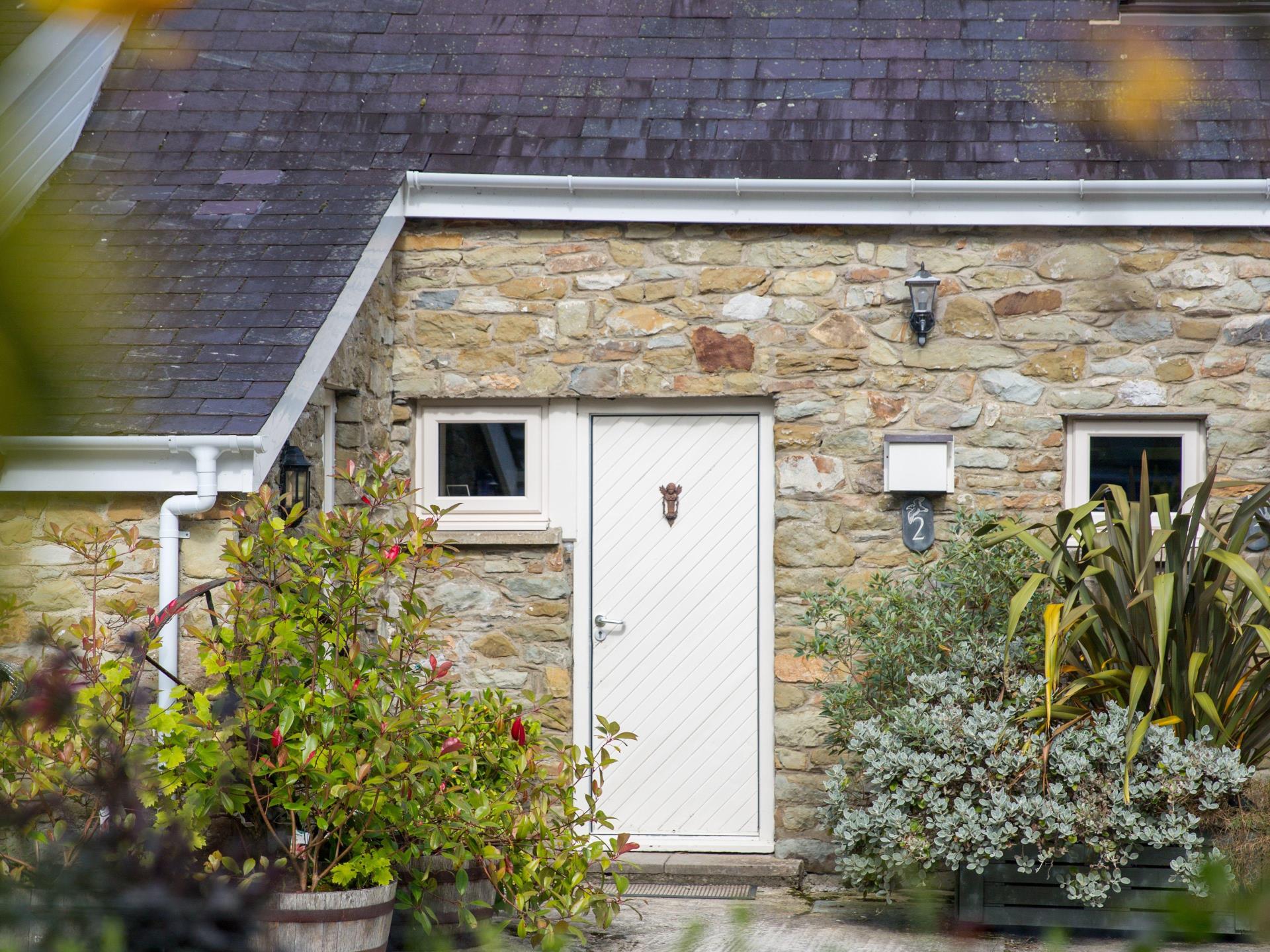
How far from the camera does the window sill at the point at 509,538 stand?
6492mm

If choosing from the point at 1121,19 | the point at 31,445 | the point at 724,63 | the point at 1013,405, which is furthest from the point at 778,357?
the point at 31,445

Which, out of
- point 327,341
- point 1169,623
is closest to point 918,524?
point 1169,623

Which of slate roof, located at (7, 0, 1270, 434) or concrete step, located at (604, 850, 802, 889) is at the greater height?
slate roof, located at (7, 0, 1270, 434)

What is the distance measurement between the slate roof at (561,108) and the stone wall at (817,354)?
35 cm

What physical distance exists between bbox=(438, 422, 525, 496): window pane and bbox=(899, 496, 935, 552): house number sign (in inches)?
71.2

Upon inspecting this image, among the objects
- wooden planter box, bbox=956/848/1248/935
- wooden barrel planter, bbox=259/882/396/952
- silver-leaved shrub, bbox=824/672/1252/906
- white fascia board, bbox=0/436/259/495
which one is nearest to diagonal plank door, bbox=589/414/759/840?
silver-leaved shrub, bbox=824/672/1252/906

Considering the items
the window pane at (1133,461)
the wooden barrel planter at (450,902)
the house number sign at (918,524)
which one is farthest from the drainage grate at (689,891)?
the window pane at (1133,461)

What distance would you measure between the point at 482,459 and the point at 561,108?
1.73 m

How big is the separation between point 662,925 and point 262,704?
6.83 ft

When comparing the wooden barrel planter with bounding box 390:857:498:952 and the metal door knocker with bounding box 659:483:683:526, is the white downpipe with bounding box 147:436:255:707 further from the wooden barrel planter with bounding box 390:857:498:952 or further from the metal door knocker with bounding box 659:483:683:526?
the metal door knocker with bounding box 659:483:683:526

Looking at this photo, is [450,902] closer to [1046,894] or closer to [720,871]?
[720,871]

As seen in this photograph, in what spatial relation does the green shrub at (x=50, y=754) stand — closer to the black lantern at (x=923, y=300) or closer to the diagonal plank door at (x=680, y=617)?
the diagonal plank door at (x=680, y=617)

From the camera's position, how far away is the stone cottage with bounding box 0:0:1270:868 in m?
6.30

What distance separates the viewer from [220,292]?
5539mm
